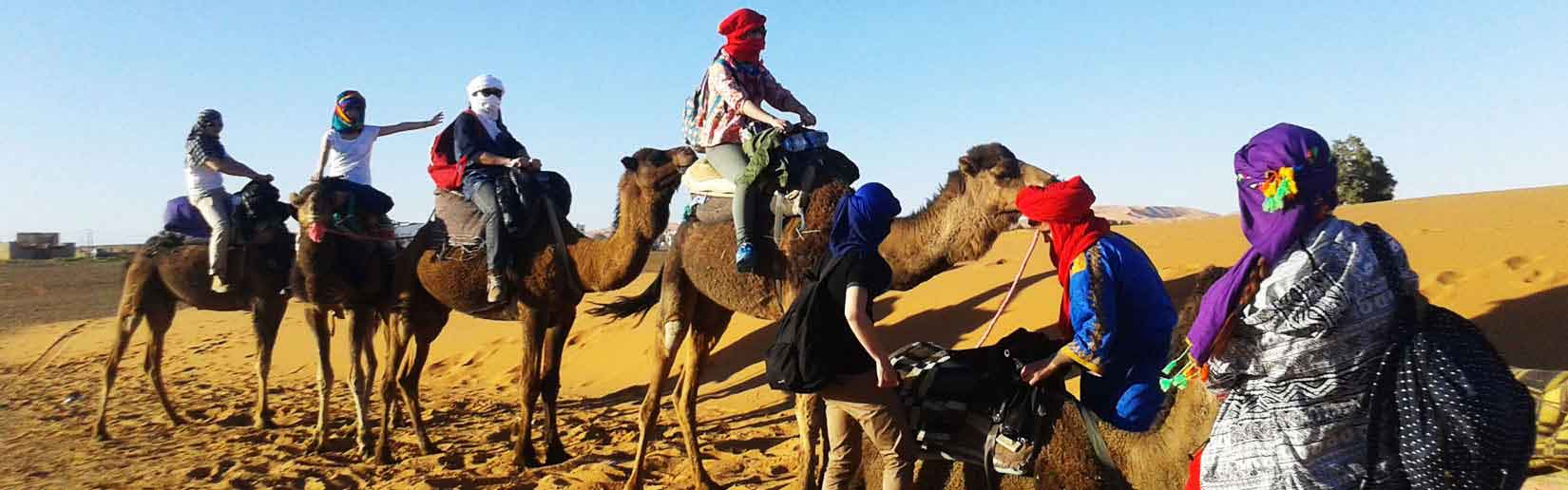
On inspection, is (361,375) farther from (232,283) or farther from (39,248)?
(39,248)

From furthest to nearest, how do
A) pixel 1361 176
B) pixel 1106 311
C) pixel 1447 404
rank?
pixel 1361 176, pixel 1106 311, pixel 1447 404

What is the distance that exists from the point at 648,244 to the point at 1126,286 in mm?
4801

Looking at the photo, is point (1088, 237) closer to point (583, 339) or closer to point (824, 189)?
point (824, 189)

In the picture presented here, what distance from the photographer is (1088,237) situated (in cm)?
321

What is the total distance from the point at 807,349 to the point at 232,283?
27.6 feet

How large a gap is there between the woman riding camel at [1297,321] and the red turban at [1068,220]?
62 cm

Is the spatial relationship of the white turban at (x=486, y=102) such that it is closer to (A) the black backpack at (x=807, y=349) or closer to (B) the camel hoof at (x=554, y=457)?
(B) the camel hoof at (x=554, y=457)

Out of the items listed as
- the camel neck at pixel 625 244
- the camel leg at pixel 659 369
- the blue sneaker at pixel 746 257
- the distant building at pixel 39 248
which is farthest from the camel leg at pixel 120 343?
the distant building at pixel 39 248

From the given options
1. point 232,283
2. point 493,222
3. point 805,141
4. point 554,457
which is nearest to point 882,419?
point 805,141

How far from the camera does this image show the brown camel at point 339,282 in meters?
8.58

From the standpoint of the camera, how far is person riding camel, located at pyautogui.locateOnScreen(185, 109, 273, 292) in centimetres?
985

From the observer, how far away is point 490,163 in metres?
8.00

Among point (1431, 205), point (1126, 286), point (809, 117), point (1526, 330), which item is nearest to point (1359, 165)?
point (1431, 205)

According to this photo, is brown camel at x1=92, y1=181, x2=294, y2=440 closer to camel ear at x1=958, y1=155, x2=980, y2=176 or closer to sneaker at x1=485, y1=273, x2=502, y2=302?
sneaker at x1=485, y1=273, x2=502, y2=302
